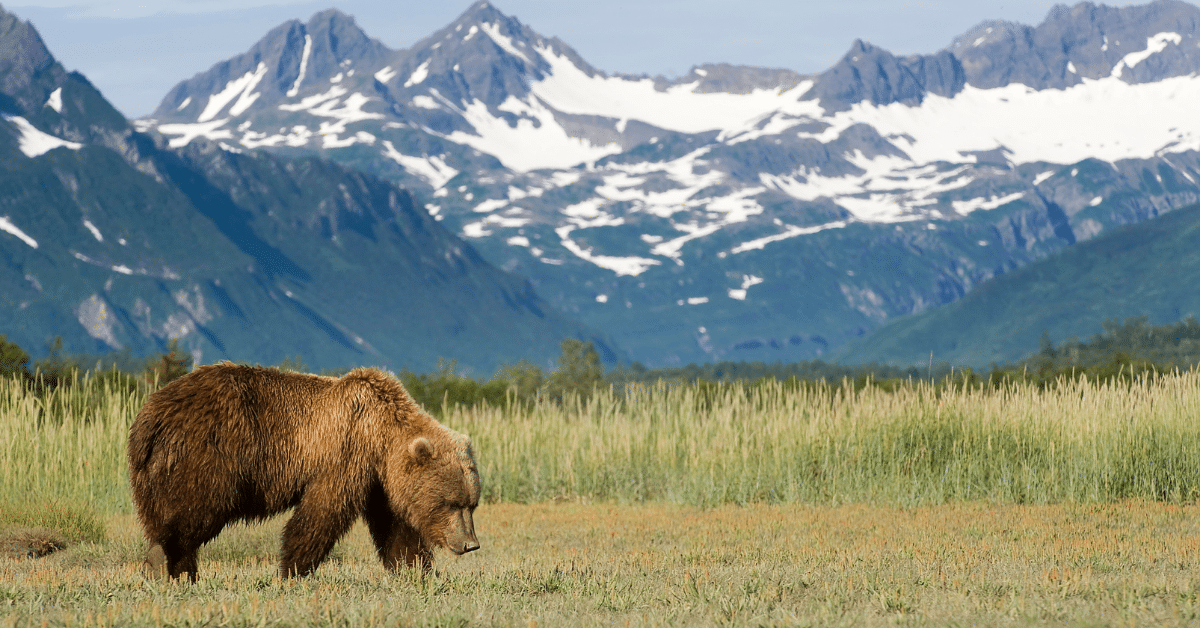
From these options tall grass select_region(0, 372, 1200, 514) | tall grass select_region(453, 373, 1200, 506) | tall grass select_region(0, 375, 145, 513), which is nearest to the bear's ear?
tall grass select_region(0, 375, 145, 513)

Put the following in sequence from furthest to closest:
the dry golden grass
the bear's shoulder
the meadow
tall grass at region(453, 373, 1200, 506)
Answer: tall grass at region(453, 373, 1200, 506) < the bear's shoulder < the meadow < the dry golden grass

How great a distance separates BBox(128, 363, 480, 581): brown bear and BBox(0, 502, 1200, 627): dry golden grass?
30 centimetres

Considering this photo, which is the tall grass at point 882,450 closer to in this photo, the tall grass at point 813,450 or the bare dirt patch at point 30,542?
the tall grass at point 813,450

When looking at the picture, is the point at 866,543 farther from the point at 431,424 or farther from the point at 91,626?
the point at 91,626

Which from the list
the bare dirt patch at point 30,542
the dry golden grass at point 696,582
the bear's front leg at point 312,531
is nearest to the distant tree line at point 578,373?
the bare dirt patch at point 30,542

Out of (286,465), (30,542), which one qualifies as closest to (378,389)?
(286,465)

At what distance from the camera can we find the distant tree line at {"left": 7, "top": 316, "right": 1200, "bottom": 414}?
2059 cm

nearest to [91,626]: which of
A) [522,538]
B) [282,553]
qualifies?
[282,553]

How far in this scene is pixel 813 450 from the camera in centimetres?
1691

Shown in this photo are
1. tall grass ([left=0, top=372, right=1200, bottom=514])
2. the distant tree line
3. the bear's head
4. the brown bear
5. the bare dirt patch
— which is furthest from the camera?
the distant tree line

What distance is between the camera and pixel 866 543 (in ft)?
38.1

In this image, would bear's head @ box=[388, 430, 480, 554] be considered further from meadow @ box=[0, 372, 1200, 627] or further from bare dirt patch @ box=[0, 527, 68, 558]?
bare dirt patch @ box=[0, 527, 68, 558]

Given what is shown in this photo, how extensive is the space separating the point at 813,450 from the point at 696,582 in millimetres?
9186

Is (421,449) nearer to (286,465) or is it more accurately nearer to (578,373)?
(286,465)
